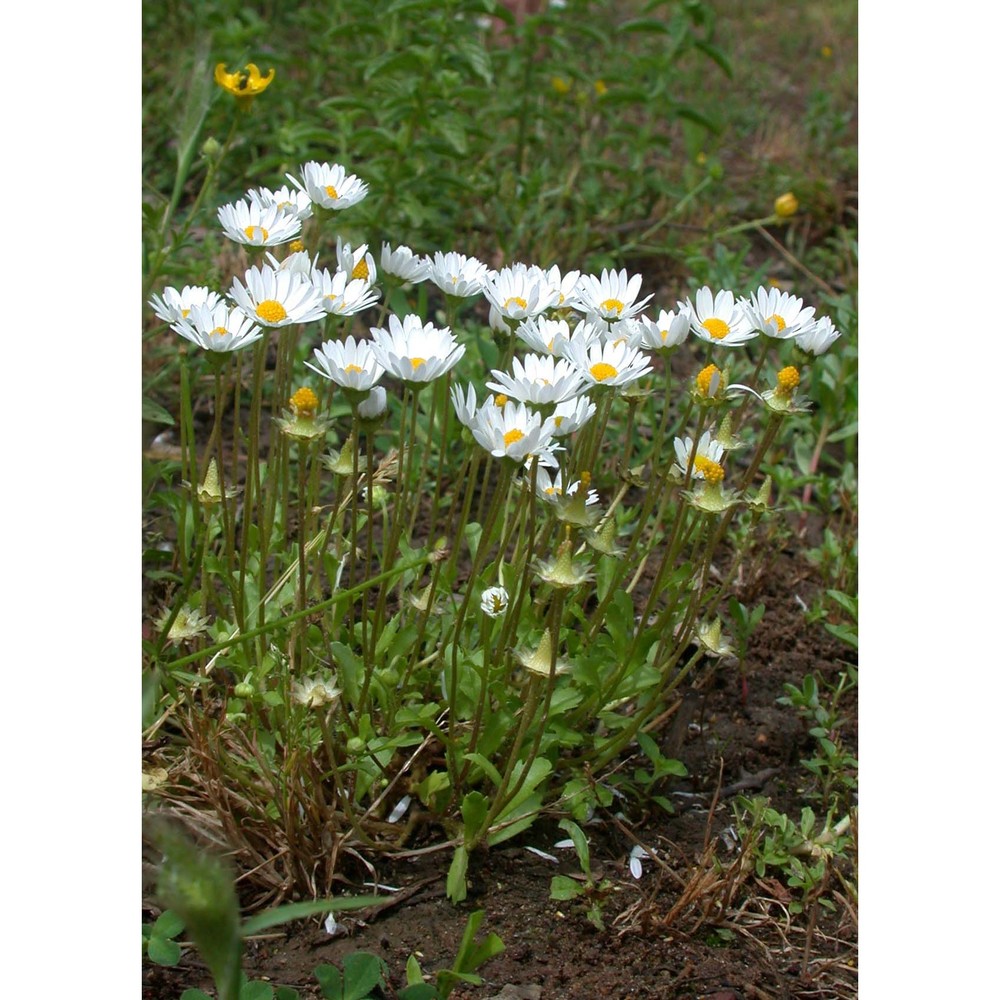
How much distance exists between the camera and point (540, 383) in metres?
1.41

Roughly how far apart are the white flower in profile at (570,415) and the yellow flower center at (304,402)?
0.28 m

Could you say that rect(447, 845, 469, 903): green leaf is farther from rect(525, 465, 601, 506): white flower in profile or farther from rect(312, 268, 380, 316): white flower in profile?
rect(312, 268, 380, 316): white flower in profile

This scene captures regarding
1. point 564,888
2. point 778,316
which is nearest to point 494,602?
point 564,888

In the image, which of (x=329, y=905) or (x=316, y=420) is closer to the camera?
(x=329, y=905)

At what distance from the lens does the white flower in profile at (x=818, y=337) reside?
1622 millimetres

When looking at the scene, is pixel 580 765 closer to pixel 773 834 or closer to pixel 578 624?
pixel 773 834

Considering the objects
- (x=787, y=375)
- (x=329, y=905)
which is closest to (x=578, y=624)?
(x=787, y=375)

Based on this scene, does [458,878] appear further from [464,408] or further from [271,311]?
[271,311]

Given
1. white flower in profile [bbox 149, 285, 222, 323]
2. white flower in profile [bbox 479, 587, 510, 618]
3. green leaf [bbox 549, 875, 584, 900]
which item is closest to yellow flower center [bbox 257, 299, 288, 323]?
white flower in profile [bbox 149, 285, 222, 323]

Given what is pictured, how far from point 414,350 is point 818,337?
1.83 ft

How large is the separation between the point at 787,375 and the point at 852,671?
89 cm

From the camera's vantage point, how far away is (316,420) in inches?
57.3

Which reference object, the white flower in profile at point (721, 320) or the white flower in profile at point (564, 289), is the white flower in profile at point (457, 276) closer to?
the white flower in profile at point (564, 289)

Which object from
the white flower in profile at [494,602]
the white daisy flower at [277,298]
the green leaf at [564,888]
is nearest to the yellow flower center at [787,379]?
the white flower in profile at [494,602]
